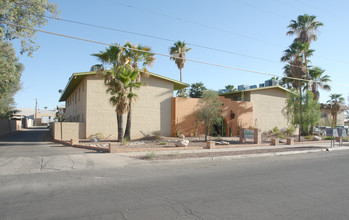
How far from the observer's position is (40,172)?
9.53 metres

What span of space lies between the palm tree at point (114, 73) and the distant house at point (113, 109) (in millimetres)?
3137

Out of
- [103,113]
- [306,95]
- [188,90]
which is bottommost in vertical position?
[103,113]

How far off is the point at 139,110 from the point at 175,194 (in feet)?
62.2

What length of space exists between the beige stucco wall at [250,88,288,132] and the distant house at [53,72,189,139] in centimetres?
1065

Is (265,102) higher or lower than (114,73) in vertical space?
lower

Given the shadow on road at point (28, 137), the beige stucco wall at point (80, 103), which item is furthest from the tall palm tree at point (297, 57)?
the shadow on road at point (28, 137)

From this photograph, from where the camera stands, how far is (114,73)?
61.9ft

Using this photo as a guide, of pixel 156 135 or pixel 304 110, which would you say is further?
pixel 304 110

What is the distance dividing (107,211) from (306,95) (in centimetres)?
2563

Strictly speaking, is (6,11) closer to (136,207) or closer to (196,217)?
(136,207)

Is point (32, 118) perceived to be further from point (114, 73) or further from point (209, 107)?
point (209, 107)

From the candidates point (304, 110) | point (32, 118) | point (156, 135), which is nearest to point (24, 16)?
point (156, 135)

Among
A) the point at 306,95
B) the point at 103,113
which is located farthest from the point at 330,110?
the point at 103,113

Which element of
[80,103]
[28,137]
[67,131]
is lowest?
[28,137]
